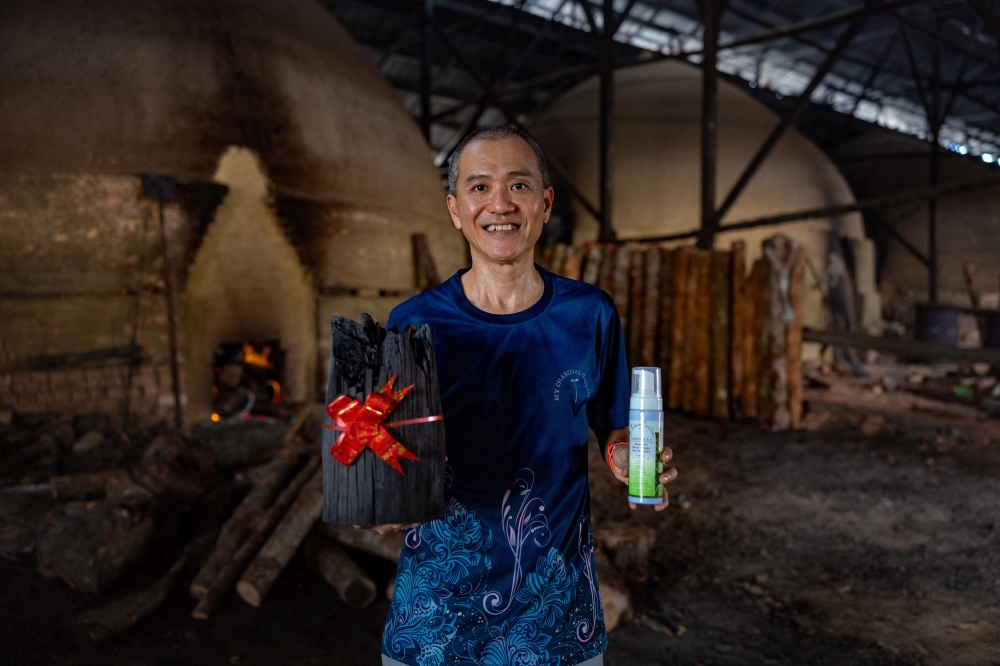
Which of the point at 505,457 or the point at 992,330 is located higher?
the point at 505,457

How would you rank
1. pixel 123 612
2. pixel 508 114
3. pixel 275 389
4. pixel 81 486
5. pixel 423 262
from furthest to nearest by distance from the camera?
pixel 508 114
pixel 423 262
pixel 275 389
pixel 81 486
pixel 123 612

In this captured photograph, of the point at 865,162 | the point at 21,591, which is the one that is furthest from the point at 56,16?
the point at 865,162

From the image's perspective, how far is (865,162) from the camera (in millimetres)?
17547

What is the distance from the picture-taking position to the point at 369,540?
3.54 m

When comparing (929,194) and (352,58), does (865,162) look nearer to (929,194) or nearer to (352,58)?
(929,194)

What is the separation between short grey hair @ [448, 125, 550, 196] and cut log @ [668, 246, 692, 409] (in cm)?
558

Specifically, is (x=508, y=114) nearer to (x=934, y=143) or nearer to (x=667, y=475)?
(x=667, y=475)

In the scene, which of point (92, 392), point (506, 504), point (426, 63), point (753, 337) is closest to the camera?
point (506, 504)

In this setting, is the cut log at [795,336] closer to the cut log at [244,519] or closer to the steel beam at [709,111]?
the steel beam at [709,111]

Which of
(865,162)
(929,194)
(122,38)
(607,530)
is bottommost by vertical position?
(607,530)

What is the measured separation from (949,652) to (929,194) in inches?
229

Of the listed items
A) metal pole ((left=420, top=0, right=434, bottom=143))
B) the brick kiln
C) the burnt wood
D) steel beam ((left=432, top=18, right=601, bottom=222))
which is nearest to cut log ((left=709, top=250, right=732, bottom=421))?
steel beam ((left=432, top=18, right=601, bottom=222))

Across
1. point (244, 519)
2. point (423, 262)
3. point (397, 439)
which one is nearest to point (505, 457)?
point (397, 439)

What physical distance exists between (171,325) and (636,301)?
5.06m
